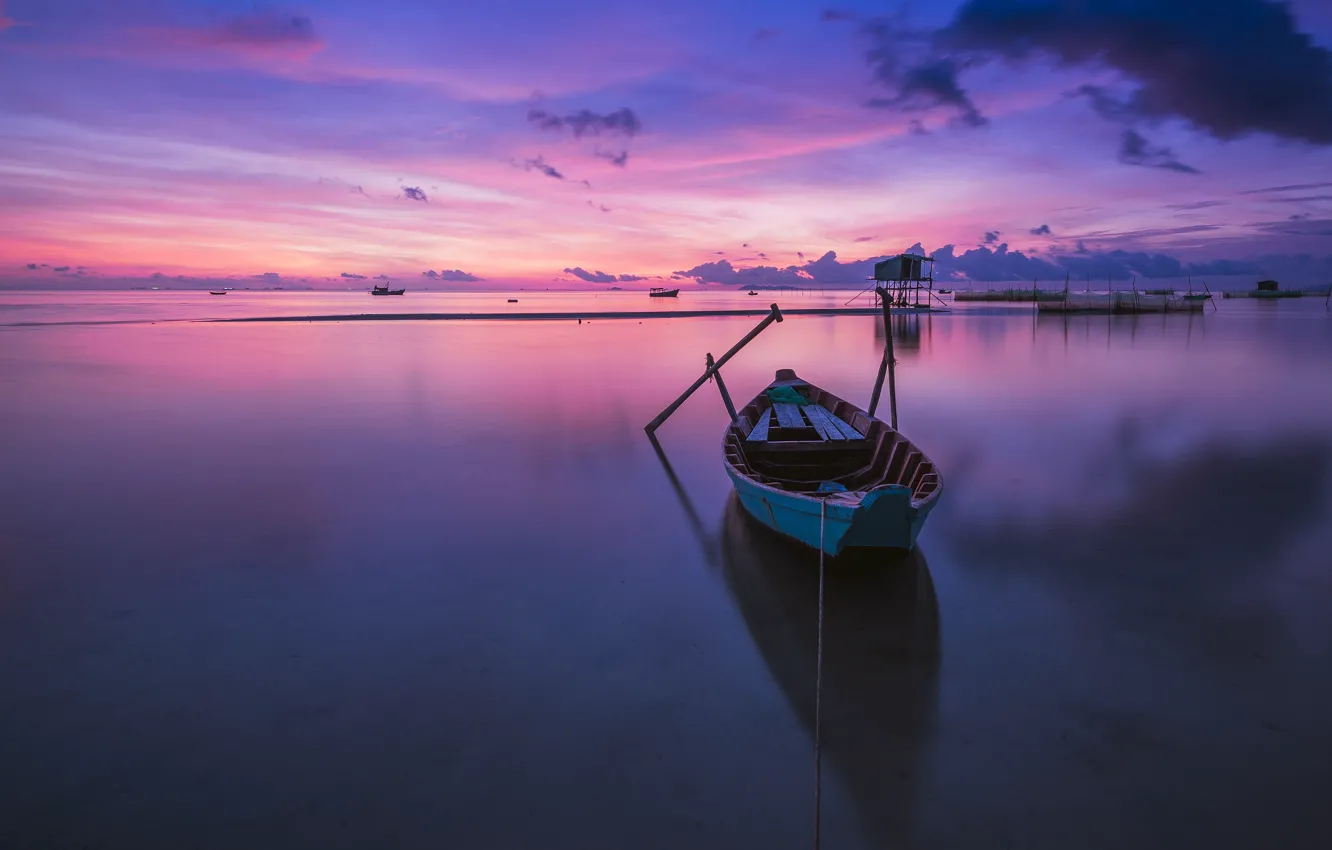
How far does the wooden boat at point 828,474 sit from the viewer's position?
21.8ft

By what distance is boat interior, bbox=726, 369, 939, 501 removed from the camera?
8672 millimetres

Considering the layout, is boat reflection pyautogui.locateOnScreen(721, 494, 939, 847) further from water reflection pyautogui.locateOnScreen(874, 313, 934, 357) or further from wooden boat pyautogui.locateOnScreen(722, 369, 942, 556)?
water reflection pyautogui.locateOnScreen(874, 313, 934, 357)

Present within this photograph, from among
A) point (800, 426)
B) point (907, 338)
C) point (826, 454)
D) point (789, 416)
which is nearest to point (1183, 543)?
point (826, 454)

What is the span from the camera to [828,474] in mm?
9906

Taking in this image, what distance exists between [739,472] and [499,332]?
150ft

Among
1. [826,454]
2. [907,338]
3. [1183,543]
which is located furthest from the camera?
[907,338]

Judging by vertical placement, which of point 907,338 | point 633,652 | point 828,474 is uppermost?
point 907,338

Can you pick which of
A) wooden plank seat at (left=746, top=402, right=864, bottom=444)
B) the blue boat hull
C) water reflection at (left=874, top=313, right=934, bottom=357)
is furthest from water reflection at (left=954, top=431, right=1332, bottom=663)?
water reflection at (left=874, top=313, right=934, bottom=357)

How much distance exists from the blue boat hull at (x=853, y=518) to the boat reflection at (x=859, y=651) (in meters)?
0.56

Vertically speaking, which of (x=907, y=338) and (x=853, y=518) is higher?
(x=907, y=338)

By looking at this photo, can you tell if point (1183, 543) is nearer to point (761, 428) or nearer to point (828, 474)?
point (828, 474)

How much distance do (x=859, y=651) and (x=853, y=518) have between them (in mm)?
1219

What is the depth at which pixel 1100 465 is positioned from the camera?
12766mm

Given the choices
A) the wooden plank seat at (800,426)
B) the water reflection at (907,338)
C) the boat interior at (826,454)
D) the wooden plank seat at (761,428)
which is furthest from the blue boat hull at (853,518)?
the water reflection at (907,338)
